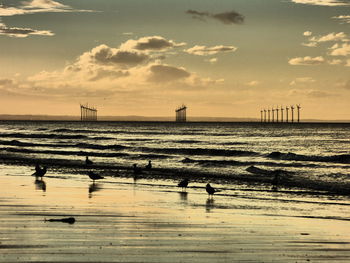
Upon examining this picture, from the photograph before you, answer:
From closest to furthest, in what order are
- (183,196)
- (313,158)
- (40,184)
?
(183,196), (40,184), (313,158)

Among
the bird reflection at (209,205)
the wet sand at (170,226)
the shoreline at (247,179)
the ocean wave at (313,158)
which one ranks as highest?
the wet sand at (170,226)

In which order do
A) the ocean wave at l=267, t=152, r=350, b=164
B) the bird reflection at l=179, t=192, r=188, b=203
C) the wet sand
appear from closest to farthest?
the wet sand < the bird reflection at l=179, t=192, r=188, b=203 < the ocean wave at l=267, t=152, r=350, b=164

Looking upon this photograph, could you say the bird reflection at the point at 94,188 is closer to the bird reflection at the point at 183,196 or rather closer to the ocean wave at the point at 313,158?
the bird reflection at the point at 183,196

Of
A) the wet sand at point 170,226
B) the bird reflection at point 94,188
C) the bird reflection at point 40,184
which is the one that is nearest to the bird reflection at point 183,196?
the wet sand at point 170,226

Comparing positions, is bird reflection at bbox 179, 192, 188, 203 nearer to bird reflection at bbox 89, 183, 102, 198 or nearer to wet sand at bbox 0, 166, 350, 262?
wet sand at bbox 0, 166, 350, 262

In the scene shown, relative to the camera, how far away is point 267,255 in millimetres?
11914

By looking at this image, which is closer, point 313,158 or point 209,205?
point 209,205

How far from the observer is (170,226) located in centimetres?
1501

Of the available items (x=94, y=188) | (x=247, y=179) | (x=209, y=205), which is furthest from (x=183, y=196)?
(x=247, y=179)

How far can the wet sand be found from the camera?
11883 mm

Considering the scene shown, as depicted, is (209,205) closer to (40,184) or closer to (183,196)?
(183,196)

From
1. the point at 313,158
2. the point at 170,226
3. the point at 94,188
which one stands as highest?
the point at 170,226

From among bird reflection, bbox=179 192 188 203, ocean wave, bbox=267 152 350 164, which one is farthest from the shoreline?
ocean wave, bbox=267 152 350 164

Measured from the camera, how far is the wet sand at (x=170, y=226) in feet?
39.0
